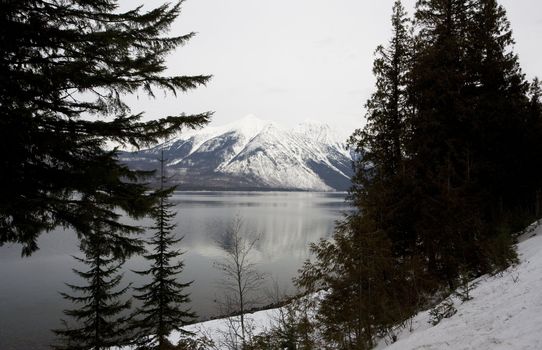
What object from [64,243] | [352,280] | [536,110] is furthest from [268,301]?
[64,243]

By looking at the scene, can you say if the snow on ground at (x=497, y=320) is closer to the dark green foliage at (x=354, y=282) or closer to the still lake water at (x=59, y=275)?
the dark green foliage at (x=354, y=282)

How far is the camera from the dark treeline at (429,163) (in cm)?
1212

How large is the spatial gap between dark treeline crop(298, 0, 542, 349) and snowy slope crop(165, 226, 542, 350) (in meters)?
3.20

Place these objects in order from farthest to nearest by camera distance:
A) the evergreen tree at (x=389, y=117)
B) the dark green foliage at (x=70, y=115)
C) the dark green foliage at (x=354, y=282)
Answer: the evergreen tree at (x=389, y=117) → the dark green foliage at (x=354, y=282) → the dark green foliage at (x=70, y=115)

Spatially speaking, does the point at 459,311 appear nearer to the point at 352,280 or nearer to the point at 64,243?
the point at 352,280

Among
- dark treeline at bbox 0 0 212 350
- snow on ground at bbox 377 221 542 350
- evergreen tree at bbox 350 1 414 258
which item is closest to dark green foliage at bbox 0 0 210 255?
dark treeline at bbox 0 0 212 350

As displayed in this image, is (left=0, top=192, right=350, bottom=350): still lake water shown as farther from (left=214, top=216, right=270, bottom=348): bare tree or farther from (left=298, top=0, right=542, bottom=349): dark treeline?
(left=298, top=0, right=542, bottom=349): dark treeline

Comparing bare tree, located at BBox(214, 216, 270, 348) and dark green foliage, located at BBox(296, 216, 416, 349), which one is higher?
dark green foliage, located at BBox(296, 216, 416, 349)

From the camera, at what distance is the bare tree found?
733 inches

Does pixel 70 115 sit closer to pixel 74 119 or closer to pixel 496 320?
pixel 74 119

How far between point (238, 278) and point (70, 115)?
15.9m

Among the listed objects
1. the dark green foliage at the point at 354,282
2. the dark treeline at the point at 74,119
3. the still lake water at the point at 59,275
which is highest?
the dark treeline at the point at 74,119

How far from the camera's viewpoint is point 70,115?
5336 mm

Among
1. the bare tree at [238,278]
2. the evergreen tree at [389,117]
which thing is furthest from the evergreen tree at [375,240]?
the bare tree at [238,278]
